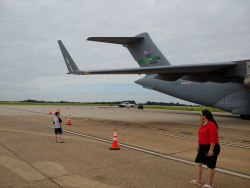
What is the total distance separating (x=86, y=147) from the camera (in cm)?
794

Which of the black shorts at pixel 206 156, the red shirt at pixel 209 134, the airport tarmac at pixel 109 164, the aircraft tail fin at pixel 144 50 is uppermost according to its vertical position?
the aircraft tail fin at pixel 144 50

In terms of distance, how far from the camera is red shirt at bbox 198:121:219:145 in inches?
167

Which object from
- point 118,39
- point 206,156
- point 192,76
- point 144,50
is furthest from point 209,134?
point 144,50

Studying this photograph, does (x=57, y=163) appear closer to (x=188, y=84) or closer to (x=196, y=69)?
(x=196, y=69)

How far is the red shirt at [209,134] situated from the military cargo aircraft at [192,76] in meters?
10.0

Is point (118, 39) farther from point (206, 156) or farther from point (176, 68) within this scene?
point (206, 156)

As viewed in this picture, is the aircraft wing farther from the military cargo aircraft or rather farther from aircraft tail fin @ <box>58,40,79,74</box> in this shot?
aircraft tail fin @ <box>58,40,79,74</box>

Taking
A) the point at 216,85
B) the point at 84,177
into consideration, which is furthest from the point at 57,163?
the point at 216,85

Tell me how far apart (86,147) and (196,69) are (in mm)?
10258

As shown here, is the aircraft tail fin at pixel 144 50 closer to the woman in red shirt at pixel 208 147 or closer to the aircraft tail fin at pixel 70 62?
the aircraft tail fin at pixel 70 62

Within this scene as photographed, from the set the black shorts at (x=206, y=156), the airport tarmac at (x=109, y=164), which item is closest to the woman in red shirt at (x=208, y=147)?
the black shorts at (x=206, y=156)

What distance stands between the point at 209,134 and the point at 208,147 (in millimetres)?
286

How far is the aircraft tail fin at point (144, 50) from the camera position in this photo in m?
21.4

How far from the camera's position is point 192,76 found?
17.6m
